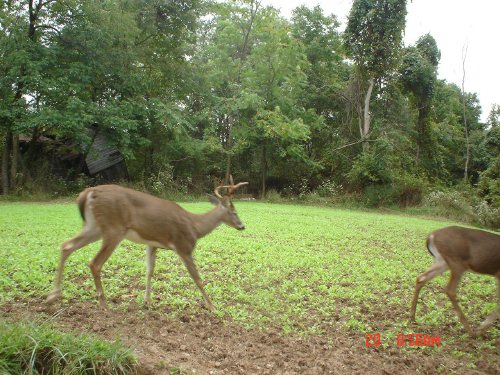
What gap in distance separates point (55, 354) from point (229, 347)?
165 cm

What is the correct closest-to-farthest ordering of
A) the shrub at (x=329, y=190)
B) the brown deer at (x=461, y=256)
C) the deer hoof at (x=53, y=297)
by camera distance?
the deer hoof at (x=53, y=297) < the brown deer at (x=461, y=256) < the shrub at (x=329, y=190)

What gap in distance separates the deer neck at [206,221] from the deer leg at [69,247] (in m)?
1.33

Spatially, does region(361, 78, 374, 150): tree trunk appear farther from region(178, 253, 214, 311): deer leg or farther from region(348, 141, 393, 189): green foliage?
region(178, 253, 214, 311): deer leg

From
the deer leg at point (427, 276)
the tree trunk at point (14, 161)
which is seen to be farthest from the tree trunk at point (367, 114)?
the deer leg at point (427, 276)

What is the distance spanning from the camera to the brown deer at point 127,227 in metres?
4.70

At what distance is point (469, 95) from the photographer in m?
40.0

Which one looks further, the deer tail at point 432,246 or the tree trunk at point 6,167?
the tree trunk at point 6,167

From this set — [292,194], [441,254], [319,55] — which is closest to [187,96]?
[292,194]

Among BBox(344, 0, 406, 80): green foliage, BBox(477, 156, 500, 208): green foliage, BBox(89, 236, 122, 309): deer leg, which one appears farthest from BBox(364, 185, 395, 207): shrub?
BBox(89, 236, 122, 309): deer leg

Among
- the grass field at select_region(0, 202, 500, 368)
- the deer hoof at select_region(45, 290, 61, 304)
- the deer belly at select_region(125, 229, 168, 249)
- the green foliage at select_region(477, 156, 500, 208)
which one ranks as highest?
the green foliage at select_region(477, 156, 500, 208)

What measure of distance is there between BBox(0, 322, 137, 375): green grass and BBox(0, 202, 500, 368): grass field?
1625 millimetres
